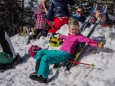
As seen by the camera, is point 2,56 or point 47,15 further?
point 47,15

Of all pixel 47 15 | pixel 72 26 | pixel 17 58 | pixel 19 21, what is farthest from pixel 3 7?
pixel 72 26

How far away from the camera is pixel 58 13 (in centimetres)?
1062

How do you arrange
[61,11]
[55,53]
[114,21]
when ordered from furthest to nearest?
[114,21]
[61,11]
[55,53]

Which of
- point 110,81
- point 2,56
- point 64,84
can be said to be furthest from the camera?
point 2,56

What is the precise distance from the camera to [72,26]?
7719 mm

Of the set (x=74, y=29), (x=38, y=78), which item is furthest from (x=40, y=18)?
(x=38, y=78)

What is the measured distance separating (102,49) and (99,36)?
2.64 ft

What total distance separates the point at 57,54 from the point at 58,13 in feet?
10.8

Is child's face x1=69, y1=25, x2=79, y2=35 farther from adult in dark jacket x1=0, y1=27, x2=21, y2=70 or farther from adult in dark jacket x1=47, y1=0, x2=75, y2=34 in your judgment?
adult in dark jacket x1=47, y1=0, x2=75, y2=34

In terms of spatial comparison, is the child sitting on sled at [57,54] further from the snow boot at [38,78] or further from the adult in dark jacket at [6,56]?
the adult in dark jacket at [6,56]

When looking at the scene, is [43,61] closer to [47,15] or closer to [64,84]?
[64,84]

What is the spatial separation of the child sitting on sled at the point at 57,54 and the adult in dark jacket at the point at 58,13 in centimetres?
259

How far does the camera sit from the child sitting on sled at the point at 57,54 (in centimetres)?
726

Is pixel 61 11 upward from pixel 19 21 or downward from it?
upward
